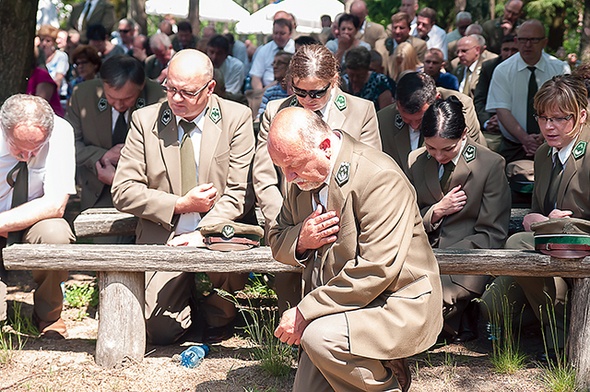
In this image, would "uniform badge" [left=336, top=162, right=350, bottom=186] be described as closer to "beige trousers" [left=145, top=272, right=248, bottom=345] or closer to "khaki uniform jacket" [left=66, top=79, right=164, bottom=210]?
"beige trousers" [left=145, top=272, right=248, bottom=345]

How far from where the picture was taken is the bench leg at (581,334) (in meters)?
4.61

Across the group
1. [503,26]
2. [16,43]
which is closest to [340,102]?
[16,43]

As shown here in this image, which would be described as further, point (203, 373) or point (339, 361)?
point (203, 373)

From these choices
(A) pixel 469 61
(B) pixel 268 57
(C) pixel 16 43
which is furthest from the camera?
(B) pixel 268 57

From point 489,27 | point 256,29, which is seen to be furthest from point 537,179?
point 256,29

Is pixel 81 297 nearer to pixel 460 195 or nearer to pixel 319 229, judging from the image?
pixel 460 195

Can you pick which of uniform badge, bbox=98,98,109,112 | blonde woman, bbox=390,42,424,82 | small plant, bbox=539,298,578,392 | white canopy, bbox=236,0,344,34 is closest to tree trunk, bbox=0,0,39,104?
uniform badge, bbox=98,98,109,112

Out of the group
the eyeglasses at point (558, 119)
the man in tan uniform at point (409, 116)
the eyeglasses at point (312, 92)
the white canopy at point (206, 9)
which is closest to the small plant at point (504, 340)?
the eyeglasses at point (558, 119)

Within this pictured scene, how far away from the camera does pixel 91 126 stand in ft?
21.7

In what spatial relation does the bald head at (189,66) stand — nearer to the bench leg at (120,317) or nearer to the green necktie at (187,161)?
the green necktie at (187,161)

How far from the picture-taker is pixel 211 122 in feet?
17.9

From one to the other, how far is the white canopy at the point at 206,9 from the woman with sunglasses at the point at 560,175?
565 inches

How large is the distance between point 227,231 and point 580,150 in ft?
7.04

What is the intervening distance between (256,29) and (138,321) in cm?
1465
